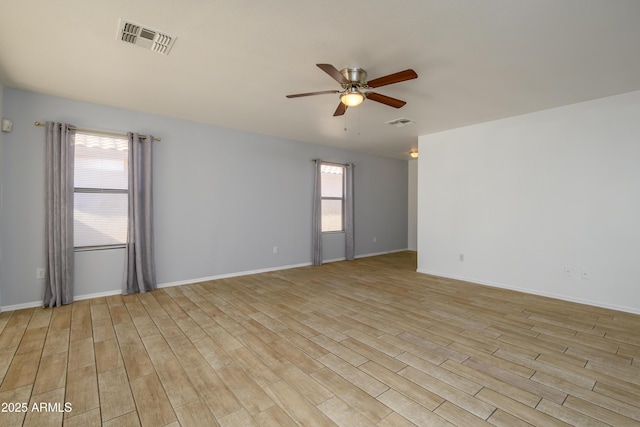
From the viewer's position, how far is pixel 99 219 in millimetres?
3879

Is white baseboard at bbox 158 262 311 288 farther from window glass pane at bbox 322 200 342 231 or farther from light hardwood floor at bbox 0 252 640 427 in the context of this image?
window glass pane at bbox 322 200 342 231

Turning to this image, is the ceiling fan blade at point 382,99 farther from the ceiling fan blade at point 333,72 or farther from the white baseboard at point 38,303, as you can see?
the white baseboard at point 38,303

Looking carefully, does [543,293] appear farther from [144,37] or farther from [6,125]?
[6,125]

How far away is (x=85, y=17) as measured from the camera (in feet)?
6.87

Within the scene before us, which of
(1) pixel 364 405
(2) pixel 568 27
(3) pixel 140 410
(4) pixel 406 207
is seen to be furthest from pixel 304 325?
(4) pixel 406 207

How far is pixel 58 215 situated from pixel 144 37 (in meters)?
2.61

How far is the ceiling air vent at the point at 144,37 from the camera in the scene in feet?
7.22

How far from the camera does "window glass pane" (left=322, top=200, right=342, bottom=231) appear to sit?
Answer: 637 cm

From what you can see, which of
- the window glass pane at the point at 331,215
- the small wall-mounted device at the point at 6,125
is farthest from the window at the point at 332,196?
the small wall-mounted device at the point at 6,125

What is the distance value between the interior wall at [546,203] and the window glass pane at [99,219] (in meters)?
5.16

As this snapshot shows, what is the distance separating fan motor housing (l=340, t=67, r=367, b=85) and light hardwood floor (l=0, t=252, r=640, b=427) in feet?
8.16

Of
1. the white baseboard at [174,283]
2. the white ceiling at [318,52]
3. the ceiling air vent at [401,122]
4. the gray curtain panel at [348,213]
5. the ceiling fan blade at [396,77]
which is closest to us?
the white ceiling at [318,52]

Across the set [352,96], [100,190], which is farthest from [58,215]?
[352,96]

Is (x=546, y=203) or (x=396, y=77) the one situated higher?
(x=396, y=77)
